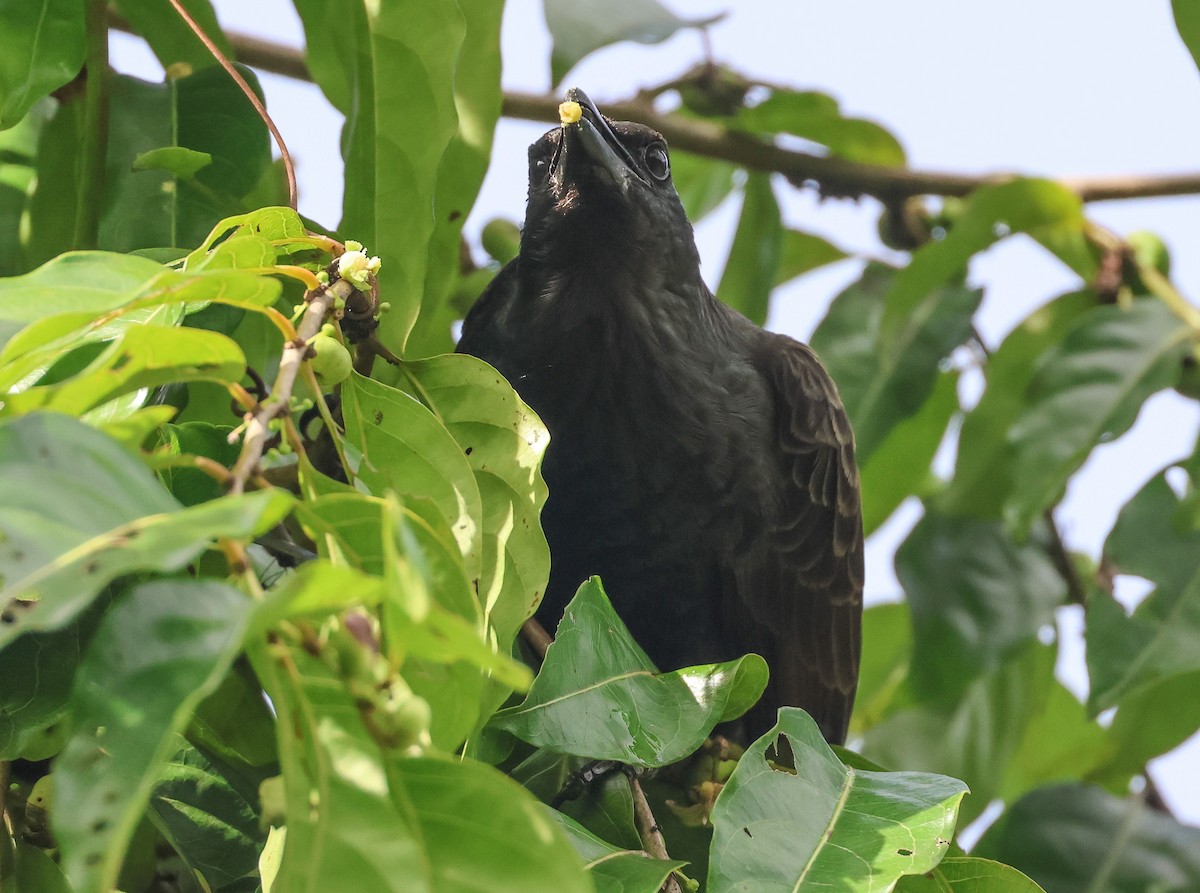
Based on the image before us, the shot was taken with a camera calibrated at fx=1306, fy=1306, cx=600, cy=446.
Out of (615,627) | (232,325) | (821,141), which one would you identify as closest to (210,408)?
(232,325)

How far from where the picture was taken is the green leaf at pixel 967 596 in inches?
132

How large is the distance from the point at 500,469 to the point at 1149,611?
5.60 ft

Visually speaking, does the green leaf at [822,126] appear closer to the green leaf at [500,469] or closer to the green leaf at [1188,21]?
the green leaf at [1188,21]

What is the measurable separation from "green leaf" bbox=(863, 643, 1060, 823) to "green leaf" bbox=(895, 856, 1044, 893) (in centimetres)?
171

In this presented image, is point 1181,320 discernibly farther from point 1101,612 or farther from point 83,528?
point 83,528

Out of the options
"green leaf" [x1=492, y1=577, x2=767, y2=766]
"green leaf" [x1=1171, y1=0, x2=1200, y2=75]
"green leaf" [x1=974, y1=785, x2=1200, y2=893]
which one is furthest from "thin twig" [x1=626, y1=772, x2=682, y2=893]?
"green leaf" [x1=1171, y1=0, x2=1200, y2=75]

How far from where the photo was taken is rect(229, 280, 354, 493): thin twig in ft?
3.45

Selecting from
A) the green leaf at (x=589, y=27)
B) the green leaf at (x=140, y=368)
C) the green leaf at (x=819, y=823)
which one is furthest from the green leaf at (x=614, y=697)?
the green leaf at (x=589, y=27)

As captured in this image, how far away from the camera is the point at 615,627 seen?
175cm

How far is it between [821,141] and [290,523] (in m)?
2.28

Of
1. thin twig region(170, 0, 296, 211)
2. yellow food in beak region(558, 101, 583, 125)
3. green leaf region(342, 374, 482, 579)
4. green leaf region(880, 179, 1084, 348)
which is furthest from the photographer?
green leaf region(880, 179, 1084, 348)

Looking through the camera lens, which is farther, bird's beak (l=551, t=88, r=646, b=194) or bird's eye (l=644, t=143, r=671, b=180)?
bird's eye (l=644, t=143, r=671, b=180)

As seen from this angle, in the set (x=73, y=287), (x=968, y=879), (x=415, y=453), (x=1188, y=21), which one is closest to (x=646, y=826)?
(x=968, y=879)

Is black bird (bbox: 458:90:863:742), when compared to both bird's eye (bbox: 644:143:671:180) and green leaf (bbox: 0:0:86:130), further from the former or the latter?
green leaf (bbox: 0:0:86:130)
